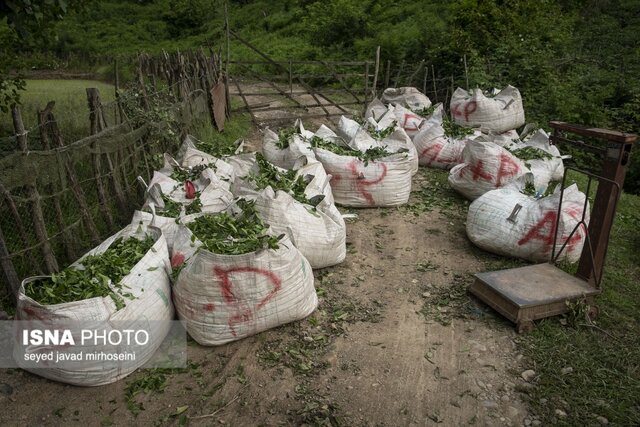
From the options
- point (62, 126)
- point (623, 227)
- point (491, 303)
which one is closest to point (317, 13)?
point (62, 126)

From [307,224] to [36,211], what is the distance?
1.94m

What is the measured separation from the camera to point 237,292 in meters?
3.10

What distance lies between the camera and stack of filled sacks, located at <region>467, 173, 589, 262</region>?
4.19 m

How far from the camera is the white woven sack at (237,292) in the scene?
306 cm

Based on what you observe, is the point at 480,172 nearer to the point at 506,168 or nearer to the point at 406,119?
the point at 506,168

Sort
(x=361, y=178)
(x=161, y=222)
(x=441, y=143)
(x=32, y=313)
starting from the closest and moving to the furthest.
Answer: (x=32, y=313) < (x=161, y=222) < (x=361, y=178) < (x=441, y=143)

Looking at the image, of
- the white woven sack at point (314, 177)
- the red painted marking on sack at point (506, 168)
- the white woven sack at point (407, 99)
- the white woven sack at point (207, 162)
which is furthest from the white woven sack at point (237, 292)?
the white woven sack at point (407, 99)

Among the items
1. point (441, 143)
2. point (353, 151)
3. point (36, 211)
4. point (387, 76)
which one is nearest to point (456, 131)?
point (441, 143)

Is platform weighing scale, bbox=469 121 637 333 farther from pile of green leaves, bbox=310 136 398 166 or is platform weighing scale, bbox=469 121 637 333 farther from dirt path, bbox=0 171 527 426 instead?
pile of green leaves, bbox=310 136 398 166

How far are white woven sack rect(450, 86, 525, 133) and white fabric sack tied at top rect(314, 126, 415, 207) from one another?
2.37 metres

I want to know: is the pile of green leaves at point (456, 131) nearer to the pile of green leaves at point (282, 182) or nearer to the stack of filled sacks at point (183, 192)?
the pile of green leaves at point (282, 182)

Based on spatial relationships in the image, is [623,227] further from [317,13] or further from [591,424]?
[317,13]

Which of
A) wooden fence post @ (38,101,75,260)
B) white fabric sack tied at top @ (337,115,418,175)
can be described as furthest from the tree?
white fabric sack tied at top @ (337,115,418,175)

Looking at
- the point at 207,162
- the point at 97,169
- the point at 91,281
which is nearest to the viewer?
the point at 91,281
